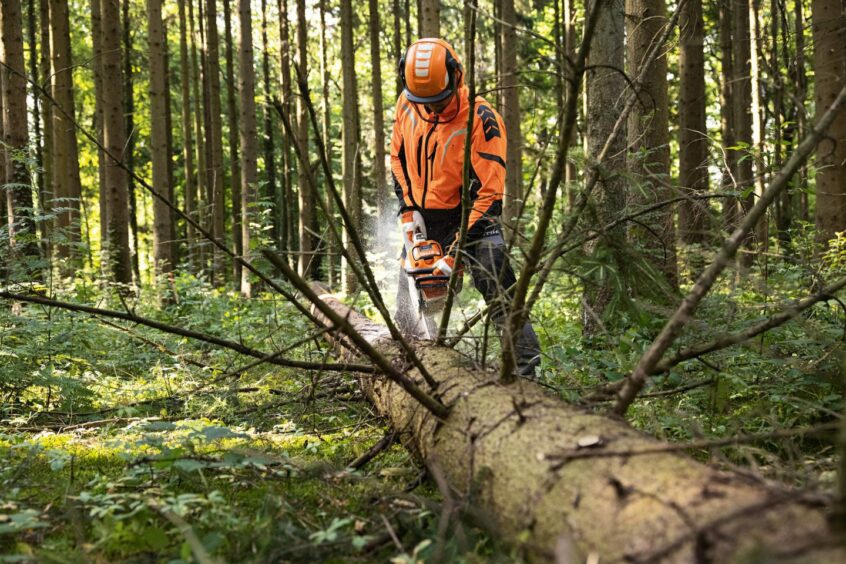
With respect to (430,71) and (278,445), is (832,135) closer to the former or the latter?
(430,71)

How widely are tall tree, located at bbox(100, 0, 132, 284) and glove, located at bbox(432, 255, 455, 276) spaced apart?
26.0 ft

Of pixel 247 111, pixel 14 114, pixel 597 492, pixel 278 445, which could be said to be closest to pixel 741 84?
pixel 247 111

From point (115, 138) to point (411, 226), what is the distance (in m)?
8.04

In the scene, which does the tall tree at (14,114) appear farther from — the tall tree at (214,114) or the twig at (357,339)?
the tall tree at (214,114)

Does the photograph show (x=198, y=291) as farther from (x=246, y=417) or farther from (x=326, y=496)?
(x=326, y=496)

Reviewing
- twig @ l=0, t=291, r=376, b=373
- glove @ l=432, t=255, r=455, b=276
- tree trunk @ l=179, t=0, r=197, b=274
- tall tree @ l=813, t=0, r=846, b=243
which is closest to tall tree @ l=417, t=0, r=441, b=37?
tall tree @ l=813, t=0, r=846, b=243

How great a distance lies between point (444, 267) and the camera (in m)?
4.39

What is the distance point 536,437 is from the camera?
2.16 m

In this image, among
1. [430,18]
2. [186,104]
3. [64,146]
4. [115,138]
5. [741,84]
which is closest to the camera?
[430,18]

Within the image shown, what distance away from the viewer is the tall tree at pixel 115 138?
10844mm

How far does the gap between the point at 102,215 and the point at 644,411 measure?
18.9m

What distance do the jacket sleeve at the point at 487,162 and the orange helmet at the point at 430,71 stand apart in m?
0.27

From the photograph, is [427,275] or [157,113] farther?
[157,113]

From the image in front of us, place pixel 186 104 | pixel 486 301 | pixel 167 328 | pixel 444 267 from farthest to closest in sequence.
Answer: pixel 186 104 → pixel 444 267 → pixel 486 301 → pixel 167 328
